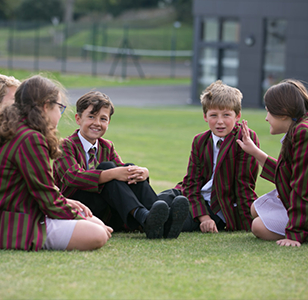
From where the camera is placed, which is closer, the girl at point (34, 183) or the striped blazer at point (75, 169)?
the girl at point (34, 183)

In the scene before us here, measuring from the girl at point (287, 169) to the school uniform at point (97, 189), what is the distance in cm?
82

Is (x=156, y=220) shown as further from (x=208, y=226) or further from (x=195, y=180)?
(x=195, y=180)

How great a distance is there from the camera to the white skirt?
3.39m

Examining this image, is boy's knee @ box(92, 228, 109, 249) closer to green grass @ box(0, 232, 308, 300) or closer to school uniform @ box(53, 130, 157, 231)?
green grass @ box(0, 232, 308, 300)

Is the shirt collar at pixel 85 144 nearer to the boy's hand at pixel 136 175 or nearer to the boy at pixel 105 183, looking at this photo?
the boy at pixel 105 183

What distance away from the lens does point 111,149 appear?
13.0 feet

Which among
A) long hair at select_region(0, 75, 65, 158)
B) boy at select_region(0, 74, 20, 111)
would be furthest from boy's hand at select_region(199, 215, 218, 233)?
boy at select_region(0, 74, 20, 111)

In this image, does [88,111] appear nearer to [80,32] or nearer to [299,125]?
[299,125]

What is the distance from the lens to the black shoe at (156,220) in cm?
322

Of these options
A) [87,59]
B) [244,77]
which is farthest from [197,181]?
[87,59]

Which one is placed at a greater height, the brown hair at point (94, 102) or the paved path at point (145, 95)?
the brown hair at point (94, 102)

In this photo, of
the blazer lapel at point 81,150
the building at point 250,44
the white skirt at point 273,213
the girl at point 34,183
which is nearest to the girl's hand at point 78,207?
the girl at point 34,183

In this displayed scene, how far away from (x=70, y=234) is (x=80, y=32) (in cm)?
3241

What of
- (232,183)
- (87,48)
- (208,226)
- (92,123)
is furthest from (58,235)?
(87,48)
